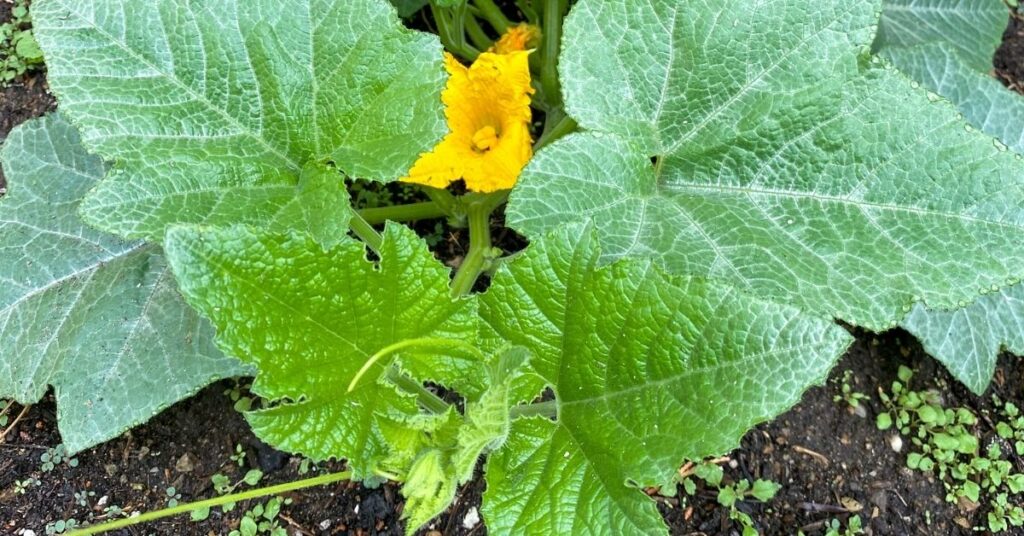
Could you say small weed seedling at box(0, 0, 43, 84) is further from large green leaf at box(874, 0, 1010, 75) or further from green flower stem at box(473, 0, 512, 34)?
large green leaf at box(874, 0, 1010, 75)

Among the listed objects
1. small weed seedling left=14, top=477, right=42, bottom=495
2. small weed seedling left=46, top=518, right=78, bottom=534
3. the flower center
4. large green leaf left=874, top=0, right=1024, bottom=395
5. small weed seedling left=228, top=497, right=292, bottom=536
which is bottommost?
small weed seedling left=228, top=497, right=292, bottom=536

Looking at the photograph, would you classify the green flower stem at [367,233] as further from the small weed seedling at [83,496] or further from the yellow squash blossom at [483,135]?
the small weed seedling at [83,496]

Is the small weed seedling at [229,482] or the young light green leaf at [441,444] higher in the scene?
the young light green leaf at [441,444]

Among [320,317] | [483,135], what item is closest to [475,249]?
[483,135]

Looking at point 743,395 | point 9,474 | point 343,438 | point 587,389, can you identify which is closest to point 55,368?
point 9,474

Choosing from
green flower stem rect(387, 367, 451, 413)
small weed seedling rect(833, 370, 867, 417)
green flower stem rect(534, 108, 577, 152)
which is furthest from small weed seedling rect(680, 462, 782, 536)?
green flower stem rect(534, 108, 577, 152)

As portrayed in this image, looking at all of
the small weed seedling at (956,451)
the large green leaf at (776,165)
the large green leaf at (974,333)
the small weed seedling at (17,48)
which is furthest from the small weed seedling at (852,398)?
the small weed seedling at (17,48)
